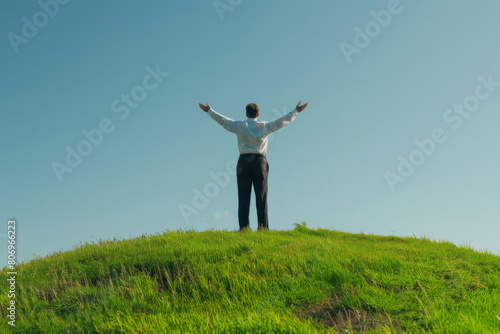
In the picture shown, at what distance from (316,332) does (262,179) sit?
687 cm

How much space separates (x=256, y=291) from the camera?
20.8 feet

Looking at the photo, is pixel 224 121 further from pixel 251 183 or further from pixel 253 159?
pixel 251 183

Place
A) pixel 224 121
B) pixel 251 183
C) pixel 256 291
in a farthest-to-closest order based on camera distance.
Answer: pixel 224 121 → pixel 251 183 → pixel 256 291

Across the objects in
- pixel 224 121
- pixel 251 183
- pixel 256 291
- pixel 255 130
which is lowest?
pixel 256 291

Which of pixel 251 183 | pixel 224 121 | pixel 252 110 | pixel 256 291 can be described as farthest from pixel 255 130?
pixel 256 291

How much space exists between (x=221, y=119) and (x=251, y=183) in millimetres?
2096

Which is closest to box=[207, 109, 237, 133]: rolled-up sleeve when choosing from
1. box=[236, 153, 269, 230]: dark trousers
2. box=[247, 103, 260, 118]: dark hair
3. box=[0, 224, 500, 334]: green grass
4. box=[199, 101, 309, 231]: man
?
box=[199, 101, 309, 231]: man

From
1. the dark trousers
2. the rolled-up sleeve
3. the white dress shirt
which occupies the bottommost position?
the dark trousers

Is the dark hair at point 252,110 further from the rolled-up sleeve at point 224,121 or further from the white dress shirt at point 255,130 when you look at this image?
the rolled-up sleeve at point 224,121

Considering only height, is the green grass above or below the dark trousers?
below

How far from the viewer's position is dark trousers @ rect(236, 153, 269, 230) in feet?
37.6

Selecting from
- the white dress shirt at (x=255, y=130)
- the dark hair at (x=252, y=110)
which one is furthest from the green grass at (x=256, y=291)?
the dark hair at (x=252, y=110)

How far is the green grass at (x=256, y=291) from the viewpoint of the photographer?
17.6 feet

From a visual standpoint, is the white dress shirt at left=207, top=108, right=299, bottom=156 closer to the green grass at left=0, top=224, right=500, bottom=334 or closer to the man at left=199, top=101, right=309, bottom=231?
the man at left=199, top=101, right=309, bottom=231
